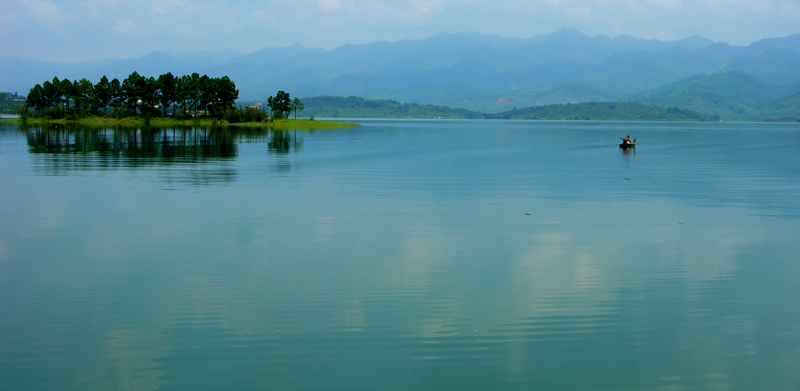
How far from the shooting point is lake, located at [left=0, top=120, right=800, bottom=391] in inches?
476

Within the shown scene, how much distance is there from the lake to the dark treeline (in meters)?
123

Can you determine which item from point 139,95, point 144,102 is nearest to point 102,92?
point 139,95

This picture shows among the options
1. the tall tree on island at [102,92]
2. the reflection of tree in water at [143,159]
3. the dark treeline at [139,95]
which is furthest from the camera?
the tall tree on island at [102,92]

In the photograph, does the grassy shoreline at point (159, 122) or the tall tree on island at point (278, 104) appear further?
the tall tree on island at point (278, 104)

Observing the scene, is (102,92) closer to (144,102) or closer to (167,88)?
(144,102)

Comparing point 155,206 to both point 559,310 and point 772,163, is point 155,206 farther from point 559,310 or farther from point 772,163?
point 772,163

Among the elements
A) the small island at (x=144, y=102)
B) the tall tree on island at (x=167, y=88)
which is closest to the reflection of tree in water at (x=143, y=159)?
the tall tree on island at (x=167, y=88)

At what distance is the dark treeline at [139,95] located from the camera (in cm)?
15288

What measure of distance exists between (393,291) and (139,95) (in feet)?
497

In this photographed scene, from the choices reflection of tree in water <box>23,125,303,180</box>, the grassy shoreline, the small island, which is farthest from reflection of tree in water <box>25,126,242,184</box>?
the small island

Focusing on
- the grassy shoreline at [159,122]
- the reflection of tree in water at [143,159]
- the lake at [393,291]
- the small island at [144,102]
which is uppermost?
the small island at [144,102]

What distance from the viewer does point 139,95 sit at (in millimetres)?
153375

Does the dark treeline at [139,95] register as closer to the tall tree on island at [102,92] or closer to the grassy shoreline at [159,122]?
the tall tree on island at [102,92]

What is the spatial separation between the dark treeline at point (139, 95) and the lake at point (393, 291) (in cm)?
12340
